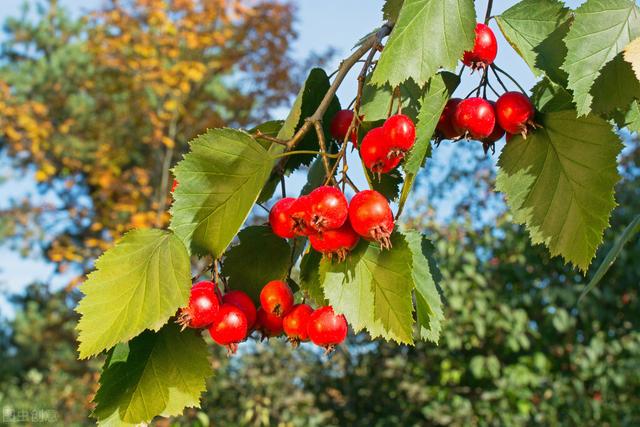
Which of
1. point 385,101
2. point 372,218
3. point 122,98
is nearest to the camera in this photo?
point 372,218

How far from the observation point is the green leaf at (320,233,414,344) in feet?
1.98

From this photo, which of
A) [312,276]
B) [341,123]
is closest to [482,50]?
[341,123]

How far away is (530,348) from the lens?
4.17 meters

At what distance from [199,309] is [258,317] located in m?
0.09

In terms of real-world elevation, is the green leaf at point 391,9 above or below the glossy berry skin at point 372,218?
above

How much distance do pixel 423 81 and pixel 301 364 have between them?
446 cm

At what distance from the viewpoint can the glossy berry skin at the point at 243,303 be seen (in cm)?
69

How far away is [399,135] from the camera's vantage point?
1.91 feet

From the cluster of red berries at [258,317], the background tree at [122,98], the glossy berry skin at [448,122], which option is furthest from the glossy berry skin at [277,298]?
the background tree at [122,98]

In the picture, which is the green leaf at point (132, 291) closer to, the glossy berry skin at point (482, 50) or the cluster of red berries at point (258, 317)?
the cluster of red berries at point (258, 317)

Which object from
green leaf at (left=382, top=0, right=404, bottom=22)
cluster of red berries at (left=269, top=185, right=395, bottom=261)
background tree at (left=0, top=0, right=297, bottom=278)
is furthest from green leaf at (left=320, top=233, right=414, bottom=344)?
background tree at (left=0, top=0, right=297, bottom=278)

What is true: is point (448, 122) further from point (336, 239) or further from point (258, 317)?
point (258, 317)

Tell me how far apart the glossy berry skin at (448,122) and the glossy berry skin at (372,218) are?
0.44 ft

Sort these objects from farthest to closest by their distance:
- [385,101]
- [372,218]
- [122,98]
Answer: [122,98] < [385,101] < [372,218]
